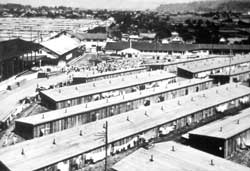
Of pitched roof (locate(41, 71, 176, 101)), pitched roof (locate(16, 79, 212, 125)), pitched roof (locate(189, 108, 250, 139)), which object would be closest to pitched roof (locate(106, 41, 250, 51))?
pitched roof (locate(41, 71, 176, 101))

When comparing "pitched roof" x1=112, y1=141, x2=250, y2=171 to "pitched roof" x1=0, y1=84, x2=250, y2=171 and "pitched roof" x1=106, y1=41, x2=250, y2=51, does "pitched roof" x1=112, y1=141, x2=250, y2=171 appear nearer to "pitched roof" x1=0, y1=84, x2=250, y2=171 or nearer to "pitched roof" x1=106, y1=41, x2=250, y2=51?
"pitched roof" x1=0, y1=84, x2=250, y2=171

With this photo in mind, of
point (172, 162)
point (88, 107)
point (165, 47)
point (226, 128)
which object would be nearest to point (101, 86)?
point (88, 107)

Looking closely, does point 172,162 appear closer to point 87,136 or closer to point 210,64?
point 87,136

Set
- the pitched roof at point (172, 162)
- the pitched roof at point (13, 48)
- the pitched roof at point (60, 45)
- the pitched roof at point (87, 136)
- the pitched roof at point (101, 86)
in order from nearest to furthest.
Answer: the pitched roof at point (172, 162), the pitched roof at point (87, 136), the pitched roof at point (101, 86), the pitched roof at point (13, 48), the pitched roof at point (60, 45)

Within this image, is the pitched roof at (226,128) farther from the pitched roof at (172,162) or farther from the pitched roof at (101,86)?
the pitched roof at (101,86)

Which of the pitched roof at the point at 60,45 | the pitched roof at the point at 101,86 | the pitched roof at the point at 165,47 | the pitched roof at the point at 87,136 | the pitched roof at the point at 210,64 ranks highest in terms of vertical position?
the pitched roof at the point at 60,45

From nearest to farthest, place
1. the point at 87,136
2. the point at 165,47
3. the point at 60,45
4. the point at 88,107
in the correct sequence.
Result: the point at 87,136
the point at 88,107
the point at 60,45
the point at 165,47

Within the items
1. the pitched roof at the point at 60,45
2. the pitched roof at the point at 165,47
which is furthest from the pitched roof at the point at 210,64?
the pitched roof at the point at 60,45

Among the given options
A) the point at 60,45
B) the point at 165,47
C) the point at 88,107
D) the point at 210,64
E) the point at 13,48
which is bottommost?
Answer: the point at 88,107

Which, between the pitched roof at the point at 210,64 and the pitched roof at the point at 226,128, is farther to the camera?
the pitched roof at the point at 210,64
